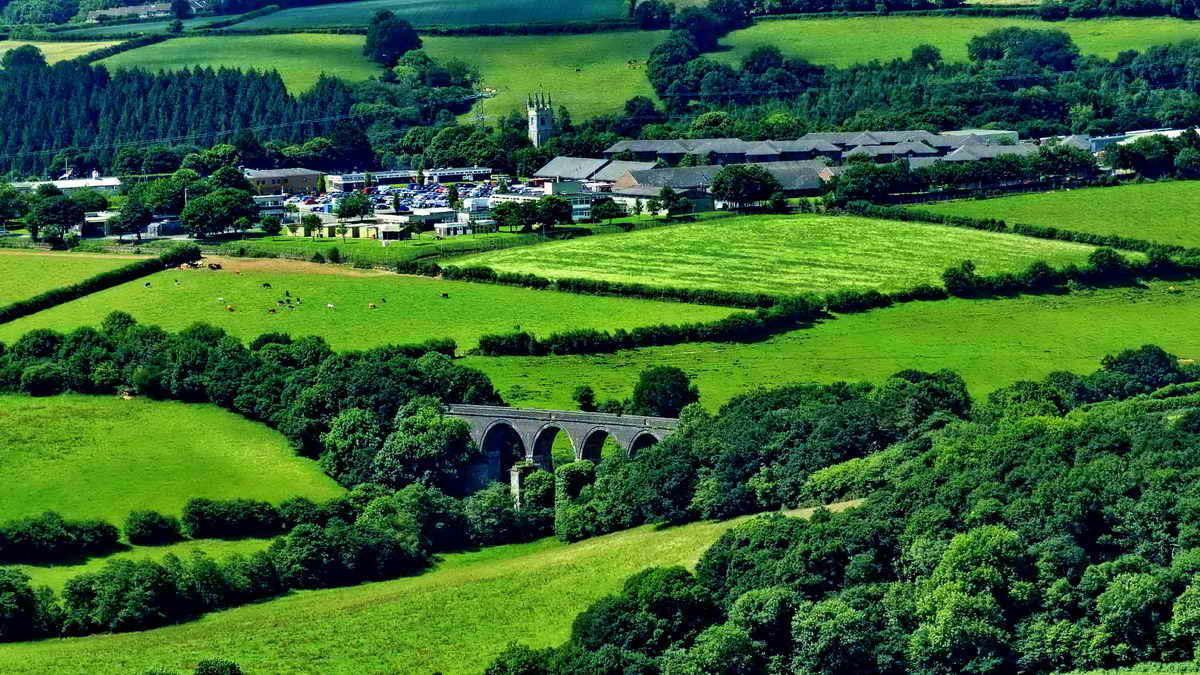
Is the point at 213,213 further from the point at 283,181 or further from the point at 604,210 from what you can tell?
the point at 283,181

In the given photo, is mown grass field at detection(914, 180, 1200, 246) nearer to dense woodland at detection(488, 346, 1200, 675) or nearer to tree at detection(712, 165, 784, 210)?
tree at detection(712, 165, 784, 210)

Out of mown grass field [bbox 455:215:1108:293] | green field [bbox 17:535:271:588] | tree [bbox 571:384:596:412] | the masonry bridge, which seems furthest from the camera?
mown grass field [bbox 455:215:1108:293]

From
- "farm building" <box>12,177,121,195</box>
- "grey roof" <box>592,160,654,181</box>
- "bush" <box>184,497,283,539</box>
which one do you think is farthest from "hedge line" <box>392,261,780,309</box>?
"farm building" <box>12,177,121,195</box>

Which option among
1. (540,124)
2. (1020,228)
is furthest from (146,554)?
(540,124)

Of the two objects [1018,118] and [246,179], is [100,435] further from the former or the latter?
[1018,118]

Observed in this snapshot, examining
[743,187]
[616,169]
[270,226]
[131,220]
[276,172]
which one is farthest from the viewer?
[276,172]

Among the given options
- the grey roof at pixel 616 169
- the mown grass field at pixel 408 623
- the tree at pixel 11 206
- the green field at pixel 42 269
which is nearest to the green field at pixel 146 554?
the mown grass field at pixel 408 623

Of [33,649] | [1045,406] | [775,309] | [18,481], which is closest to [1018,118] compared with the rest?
[775,309]
